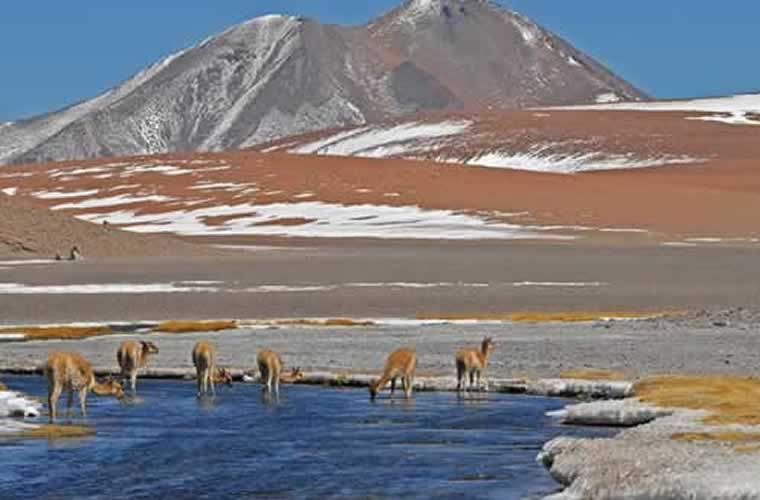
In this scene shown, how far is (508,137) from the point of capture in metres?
178

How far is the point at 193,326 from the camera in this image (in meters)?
39.3

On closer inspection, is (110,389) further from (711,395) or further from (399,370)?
(711,395)

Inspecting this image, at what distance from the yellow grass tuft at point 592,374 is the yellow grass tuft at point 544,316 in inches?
451

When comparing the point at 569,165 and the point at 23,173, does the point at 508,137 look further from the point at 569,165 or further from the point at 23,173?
the point at 23,173

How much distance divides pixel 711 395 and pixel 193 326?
60.7 feet

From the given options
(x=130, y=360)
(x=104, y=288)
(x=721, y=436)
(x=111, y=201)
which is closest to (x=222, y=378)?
(x=130, y=360)

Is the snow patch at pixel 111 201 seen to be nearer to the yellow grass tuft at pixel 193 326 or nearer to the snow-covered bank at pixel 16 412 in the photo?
the yellow grass tuft at pixel 193 326

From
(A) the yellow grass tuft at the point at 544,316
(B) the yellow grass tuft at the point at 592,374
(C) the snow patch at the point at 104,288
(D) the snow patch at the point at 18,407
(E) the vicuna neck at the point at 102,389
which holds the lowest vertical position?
(B) the yellow grass tuft at the point at 592,374

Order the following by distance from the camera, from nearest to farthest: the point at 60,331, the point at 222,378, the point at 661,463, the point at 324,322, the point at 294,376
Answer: the point at 661,463 < the point at 222,378 < the point at 294,376 < the point at 60,331 < the point at 324,322

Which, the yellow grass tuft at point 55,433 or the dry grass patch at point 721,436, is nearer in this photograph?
the dry grass patch at point 721,436

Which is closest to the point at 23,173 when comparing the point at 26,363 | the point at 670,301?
the point at 670,301

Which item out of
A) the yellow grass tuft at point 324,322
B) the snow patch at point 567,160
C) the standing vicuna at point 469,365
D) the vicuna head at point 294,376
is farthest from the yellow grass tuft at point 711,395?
the snow patch at point 567,160

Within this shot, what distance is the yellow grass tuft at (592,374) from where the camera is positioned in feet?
89.4

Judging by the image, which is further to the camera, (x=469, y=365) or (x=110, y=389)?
(x=469, y=365)
